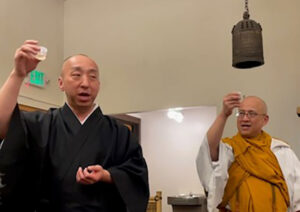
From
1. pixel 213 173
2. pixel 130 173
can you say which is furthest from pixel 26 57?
pixel 213 173

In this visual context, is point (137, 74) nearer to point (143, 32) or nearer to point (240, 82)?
point (143, 32)

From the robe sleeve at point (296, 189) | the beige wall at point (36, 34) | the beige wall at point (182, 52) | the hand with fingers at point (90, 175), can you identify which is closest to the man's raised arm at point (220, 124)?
the robe sleeve at point (296, 189)

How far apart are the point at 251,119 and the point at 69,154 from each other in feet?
4.14

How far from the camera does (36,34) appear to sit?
14.3ft

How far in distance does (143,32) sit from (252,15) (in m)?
1.13

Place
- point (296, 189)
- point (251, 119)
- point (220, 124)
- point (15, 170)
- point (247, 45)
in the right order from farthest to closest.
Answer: point (247, 45)
point (251, 119)
point (296, 189)
point (220, 124)
point (15, 170)

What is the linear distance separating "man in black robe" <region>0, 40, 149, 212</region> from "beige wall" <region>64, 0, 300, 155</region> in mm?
2198

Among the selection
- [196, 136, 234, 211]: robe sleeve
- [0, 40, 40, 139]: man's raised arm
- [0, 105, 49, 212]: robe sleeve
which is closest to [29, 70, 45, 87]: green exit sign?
[196, 136, 234, 211]: robe sleeve

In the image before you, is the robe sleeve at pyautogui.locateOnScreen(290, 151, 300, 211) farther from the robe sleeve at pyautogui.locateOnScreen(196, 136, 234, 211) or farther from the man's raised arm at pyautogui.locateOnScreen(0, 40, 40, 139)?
the man's raised arm at pyautogui.locateOnScreen(0, 40, 40, 139)

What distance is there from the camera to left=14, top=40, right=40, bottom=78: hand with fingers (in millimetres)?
1379

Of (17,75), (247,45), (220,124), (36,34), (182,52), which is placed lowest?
(220,124)

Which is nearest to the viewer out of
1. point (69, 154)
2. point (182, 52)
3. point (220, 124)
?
point (69, 154)

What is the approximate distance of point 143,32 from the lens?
171 inches

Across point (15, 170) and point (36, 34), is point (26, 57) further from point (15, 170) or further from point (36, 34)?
point (36, 34)
